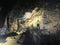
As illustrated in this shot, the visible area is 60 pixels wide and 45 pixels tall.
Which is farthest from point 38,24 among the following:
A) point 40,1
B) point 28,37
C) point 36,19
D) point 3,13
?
point 3,13

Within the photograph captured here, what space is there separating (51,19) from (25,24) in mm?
784

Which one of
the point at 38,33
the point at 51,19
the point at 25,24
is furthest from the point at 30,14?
the point at 38,33

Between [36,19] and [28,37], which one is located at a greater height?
[36,19]

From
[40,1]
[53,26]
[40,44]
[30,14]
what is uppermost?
[40,1]

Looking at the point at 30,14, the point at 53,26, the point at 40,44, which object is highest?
the point at 30,14

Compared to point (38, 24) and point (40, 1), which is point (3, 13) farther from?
point (38, 24)

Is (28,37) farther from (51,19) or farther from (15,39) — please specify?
(51,19)

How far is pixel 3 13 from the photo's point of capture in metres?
6.73

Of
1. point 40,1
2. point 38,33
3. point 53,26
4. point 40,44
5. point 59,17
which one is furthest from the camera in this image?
point 40,1

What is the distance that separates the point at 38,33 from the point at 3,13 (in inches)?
105

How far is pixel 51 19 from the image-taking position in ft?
16.2

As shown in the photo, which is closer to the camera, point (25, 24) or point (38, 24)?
point (38, 24)

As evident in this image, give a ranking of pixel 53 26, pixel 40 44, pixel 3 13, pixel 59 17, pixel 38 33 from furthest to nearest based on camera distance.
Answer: pixel 3 13 → pixel 59 17 → pixel 53 26 → pixel 38 33 → pixel 40 44

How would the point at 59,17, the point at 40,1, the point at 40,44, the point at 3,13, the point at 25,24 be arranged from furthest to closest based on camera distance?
the point at 3,13, the point at 40,1, the point at 25,24, the point at 59,17, the point at 40,44
